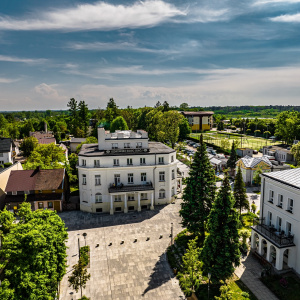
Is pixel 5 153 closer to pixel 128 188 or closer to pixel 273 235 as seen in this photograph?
pixel 128 188

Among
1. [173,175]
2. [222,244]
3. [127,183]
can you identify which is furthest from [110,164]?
[222,244]

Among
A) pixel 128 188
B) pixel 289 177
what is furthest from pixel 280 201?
pixel 128 188

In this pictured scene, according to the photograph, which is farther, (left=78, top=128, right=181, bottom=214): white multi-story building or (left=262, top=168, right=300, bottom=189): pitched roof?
(left=78, top=128, right=181, bottom=214): white multi-story building

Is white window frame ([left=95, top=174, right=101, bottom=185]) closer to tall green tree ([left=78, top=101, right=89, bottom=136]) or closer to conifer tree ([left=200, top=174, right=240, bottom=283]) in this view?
conifer tree ([left=200, top=174, right=240, bottom=283])

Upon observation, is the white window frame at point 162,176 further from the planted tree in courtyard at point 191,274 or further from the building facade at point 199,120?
the building facade at point 199,120

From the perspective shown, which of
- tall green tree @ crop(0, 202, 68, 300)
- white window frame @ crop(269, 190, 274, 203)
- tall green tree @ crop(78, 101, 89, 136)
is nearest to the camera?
tall green tree @ crop(0, 202, 68, 300)

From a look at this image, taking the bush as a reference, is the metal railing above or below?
above

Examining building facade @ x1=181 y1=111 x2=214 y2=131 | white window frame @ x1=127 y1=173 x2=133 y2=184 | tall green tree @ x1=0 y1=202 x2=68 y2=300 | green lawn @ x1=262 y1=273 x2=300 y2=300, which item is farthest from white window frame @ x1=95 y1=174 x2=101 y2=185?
building facade @ x1=181 y1=111 x2=214 y2=131

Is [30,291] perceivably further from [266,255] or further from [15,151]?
[15,151]
